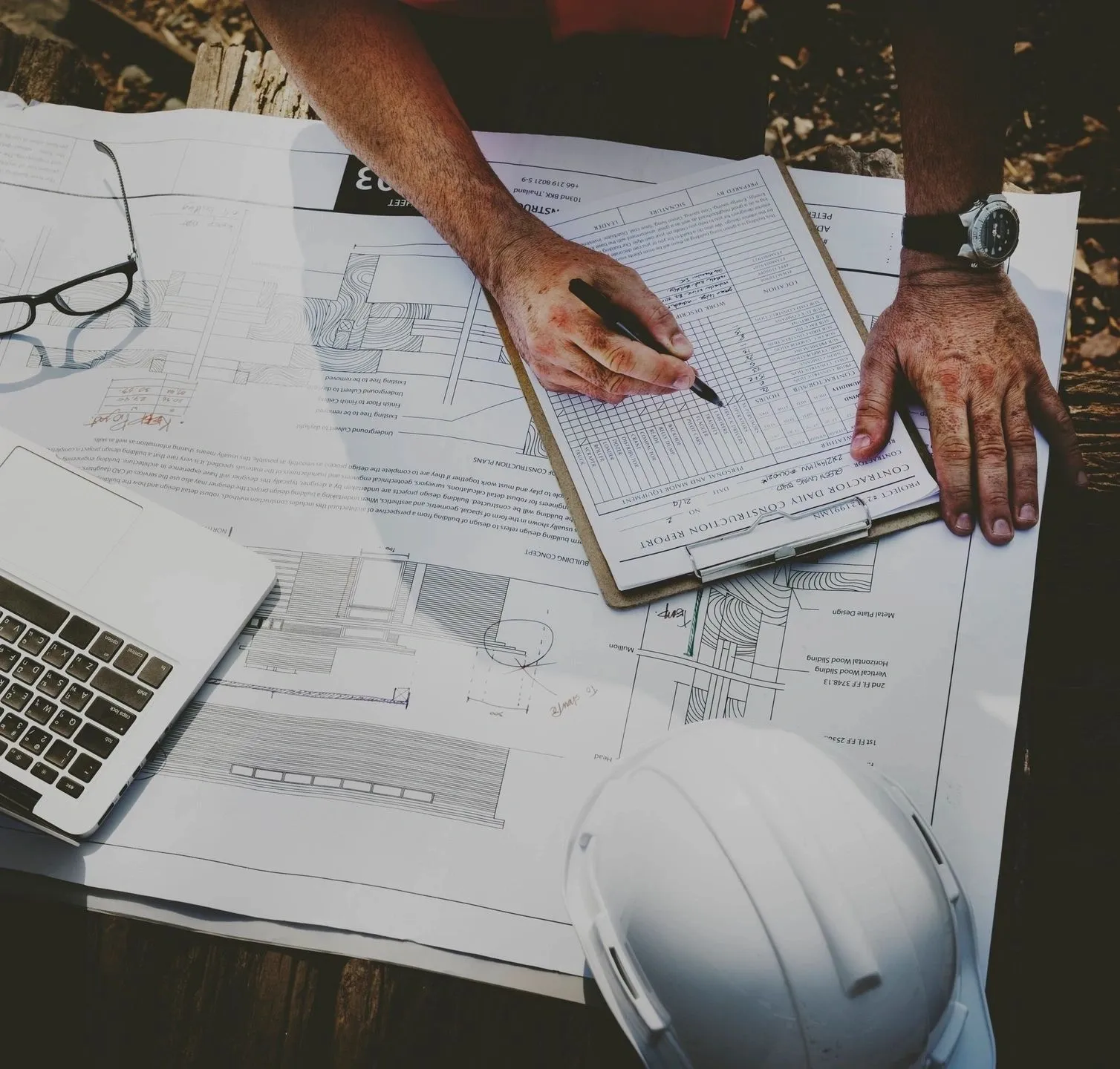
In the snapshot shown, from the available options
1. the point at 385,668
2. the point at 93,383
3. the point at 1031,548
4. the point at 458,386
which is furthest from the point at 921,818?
the point at 93,383

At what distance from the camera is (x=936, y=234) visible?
85 centimetres

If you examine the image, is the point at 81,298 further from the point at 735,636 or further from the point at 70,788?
the point at 735,636

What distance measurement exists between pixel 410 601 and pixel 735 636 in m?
0.29

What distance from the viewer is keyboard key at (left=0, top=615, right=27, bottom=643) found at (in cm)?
75

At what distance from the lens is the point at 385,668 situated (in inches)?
30.6

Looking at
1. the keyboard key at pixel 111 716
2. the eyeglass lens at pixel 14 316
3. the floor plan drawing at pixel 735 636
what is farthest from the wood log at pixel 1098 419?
the eyeglass lens at pixel 14 316

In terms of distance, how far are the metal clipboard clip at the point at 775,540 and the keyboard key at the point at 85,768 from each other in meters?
0.53

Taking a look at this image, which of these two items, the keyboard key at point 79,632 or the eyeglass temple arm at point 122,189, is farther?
the eyeglass temple arm at point 122,189

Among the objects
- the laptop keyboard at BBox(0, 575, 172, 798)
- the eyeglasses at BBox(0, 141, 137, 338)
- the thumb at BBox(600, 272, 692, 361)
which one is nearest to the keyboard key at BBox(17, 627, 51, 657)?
the laptop keyboard at BBox(0, 575, 172, 798)

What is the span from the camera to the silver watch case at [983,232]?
A: 830 mm

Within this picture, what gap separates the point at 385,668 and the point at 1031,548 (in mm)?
585

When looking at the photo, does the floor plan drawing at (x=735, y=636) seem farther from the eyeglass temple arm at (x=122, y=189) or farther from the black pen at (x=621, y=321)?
the eyeglass temple arm at (x=122, y=189)

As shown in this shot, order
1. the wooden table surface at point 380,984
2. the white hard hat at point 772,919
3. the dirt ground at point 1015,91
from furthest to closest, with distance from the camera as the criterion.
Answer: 1. the dirt ground at point 1015,91
2. the wooden table surface at point 380,984
3. the white hard hat at point 772,919

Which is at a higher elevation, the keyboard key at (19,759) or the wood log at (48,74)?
the wood log at (48,74)
